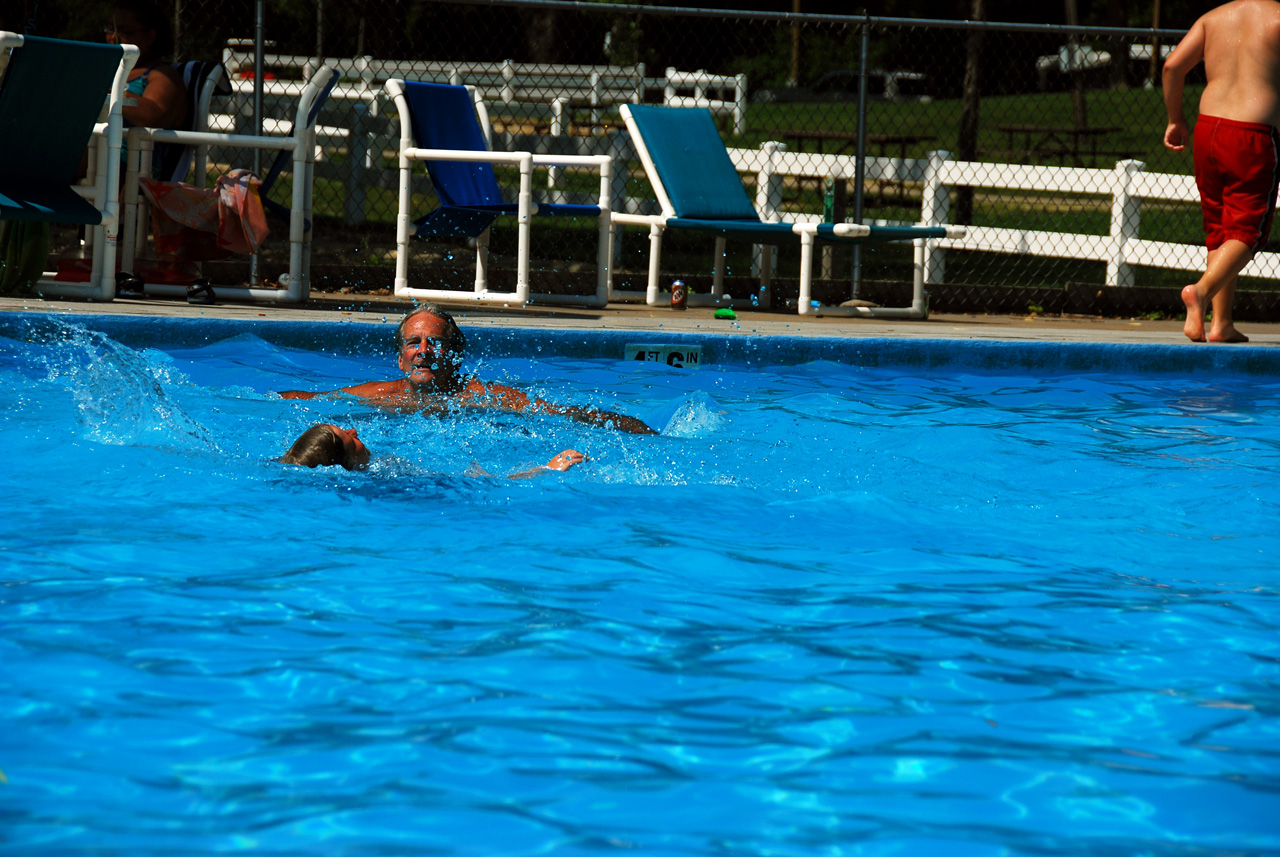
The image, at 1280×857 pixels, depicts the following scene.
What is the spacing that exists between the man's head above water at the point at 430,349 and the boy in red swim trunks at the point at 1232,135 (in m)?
4.44

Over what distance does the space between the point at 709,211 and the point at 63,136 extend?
4061 millimetres

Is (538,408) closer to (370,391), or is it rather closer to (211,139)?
(370,391)

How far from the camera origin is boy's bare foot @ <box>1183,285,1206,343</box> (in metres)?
7.61

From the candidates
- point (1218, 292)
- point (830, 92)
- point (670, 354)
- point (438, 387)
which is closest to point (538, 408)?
point (438, 387)

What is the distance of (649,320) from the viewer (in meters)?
7.92

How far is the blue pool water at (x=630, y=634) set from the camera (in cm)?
228

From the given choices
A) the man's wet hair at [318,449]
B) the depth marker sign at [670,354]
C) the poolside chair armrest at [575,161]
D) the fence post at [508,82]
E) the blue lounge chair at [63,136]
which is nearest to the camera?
the man's wet hair at [318,449]

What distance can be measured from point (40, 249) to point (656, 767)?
19.6 ft

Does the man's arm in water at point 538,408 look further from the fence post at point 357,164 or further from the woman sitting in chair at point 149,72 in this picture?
the fence post at point 357,164

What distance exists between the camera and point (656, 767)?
96.1 inches

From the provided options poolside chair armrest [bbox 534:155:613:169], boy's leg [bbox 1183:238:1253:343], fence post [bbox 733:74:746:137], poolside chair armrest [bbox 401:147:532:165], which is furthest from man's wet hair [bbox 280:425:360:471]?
fence post [bbox 733:74:746:137]

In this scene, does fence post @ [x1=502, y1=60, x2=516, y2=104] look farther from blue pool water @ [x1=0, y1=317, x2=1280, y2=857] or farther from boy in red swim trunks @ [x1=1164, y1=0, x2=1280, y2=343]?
blue pool water @ [x1=0, y1=317, x2=1280, y2=857]

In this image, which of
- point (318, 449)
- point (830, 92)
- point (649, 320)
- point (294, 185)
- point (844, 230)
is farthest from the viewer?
point (830, 92)

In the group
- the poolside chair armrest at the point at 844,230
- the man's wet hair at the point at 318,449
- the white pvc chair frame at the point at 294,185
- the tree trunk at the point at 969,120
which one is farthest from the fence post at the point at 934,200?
the man's wet hair at the point at 318,449
